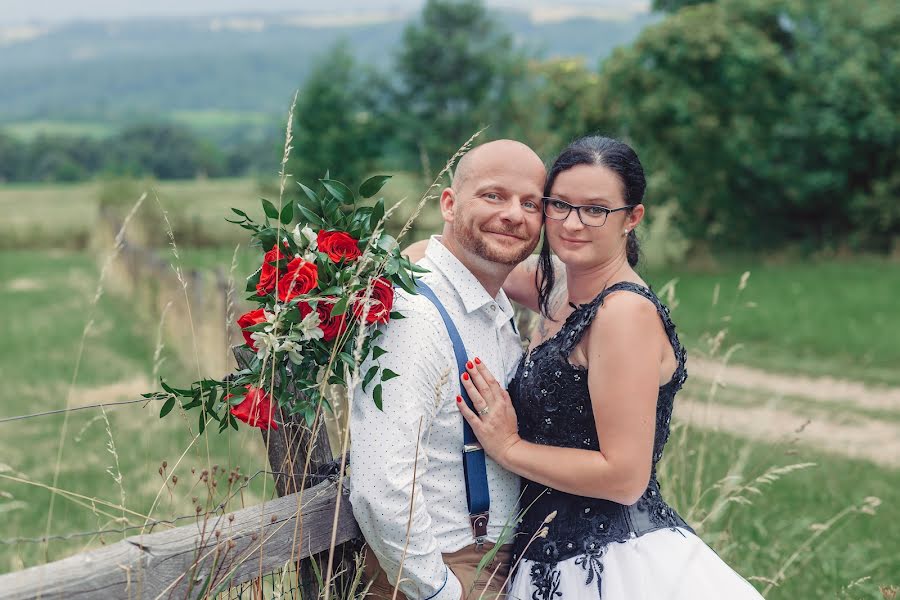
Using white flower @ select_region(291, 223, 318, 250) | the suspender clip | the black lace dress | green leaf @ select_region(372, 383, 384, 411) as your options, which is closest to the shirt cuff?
the suspender clip

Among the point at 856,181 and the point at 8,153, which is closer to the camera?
the point at 856,181

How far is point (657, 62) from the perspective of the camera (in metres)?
19.3

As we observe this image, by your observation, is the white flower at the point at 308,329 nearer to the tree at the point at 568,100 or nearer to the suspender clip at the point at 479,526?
the suspender clip at the point at 479,526

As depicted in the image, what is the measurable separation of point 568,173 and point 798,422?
726 centimetres

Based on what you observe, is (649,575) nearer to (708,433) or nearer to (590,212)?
(590,212)

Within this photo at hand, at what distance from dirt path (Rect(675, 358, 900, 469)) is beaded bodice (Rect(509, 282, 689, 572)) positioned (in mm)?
4718

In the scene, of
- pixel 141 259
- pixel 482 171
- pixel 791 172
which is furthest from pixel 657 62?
pixel 482 171

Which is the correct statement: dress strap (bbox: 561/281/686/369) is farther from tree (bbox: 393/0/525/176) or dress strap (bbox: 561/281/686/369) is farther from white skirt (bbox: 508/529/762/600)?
tree (bbox: 393/0/525/176)

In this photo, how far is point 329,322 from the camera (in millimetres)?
2568

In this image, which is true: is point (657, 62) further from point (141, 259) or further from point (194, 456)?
point (194, 456)

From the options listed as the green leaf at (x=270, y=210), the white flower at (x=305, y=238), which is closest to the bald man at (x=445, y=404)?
the white flower at (x=305, y=238)

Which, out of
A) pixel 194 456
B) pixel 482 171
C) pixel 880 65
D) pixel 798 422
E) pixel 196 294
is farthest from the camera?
pixel 880 65

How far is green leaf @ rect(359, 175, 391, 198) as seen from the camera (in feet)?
8.73

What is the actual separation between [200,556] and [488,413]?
904 millimetres
